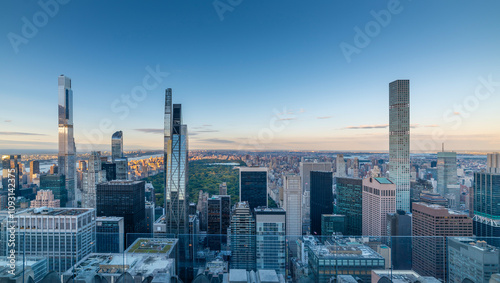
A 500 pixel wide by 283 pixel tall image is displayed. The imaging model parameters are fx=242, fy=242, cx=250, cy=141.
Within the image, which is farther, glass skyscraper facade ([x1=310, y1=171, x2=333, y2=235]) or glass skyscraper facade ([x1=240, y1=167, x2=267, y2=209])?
glass skyscraper facade ([x1=310, y1=171, x2=333, y2=235])

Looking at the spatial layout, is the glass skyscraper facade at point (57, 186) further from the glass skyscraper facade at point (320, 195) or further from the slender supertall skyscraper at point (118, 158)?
the glass skyscraper facade at point (320, 195)

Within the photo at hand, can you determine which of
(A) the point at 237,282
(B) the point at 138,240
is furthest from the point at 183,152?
(A) the point at 237,282

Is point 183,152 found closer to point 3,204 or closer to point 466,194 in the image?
point 3,204

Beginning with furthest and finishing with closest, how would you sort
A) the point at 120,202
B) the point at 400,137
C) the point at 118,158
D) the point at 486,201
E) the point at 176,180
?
the point at 400,137 < the point at 118,158 < the point at 120,202 < the point at 176,180 < the point at 486,201

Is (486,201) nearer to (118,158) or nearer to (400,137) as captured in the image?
(400,137)

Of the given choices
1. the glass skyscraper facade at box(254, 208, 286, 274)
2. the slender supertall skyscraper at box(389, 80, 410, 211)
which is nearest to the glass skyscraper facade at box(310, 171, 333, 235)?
the slender supertall skyscraper at box(389, 80, 410, 211)

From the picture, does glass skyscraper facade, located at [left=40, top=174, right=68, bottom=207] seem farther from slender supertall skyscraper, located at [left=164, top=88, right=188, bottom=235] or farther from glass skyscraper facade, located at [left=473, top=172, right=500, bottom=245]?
glass skyscraper facade, located at [left=473, top=172, right=500, bottom=245]

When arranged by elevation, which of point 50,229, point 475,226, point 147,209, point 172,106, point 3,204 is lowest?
point 147,209

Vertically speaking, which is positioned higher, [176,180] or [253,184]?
[176,180]

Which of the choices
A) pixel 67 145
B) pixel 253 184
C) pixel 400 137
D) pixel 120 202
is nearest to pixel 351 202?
pixel 253 184
